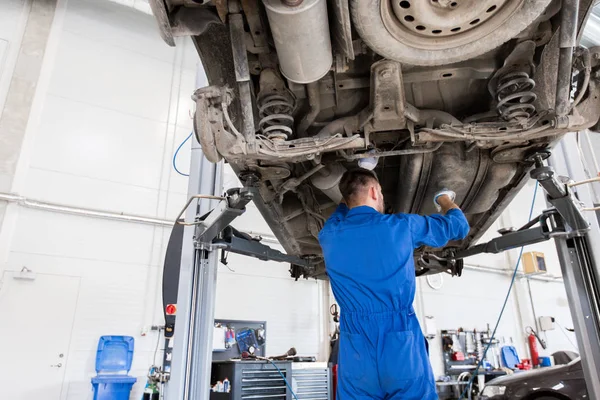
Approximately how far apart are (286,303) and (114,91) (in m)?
4.48

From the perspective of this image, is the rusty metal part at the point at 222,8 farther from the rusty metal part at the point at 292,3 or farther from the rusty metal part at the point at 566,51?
the rusty metal part at the point at 566,51

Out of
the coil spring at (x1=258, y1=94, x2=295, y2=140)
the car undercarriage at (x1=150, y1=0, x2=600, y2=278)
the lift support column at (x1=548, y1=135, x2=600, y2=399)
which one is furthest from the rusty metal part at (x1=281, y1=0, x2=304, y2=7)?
the lift support column at (x1=548, y1=135, x2=600, y2=399)

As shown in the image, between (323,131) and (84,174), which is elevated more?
(84,174)

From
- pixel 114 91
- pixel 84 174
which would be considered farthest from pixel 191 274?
pixel 114 91

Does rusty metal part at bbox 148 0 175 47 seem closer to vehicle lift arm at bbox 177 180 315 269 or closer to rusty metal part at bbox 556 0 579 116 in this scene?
vehicle lift arm at bbox 177 180 315 269

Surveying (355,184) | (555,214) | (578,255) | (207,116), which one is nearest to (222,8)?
(207,116)

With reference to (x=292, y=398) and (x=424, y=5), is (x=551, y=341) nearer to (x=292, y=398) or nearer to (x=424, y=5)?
(x=292, y=398)

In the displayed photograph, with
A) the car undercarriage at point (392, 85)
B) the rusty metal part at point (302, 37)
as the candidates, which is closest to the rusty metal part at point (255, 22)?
the car undercarriage at point (392, 85)

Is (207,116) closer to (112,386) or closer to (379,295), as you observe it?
(379,295)

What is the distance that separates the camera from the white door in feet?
15.4

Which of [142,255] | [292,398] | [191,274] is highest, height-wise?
[142,255]

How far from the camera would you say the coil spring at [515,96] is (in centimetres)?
150

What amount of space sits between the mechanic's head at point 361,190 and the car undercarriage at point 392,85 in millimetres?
106

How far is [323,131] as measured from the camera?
175cm
